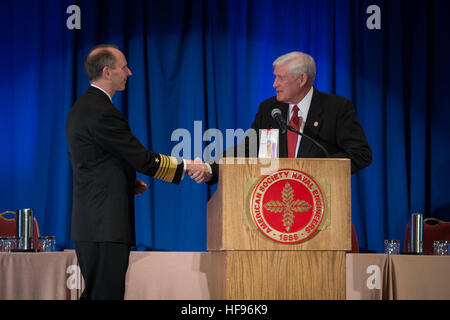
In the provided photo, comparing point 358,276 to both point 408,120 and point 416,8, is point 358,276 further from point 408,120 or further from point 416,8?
point 416,8

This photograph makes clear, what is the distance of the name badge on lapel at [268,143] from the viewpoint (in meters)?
2.81

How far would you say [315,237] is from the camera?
6.40 feet

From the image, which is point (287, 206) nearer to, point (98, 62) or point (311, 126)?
point (311, 126)

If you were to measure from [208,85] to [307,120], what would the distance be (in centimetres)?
218

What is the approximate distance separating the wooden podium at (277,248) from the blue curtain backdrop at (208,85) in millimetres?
2891

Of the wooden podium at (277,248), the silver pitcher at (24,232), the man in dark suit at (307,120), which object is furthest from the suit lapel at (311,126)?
the silver pitcher at (24,232)

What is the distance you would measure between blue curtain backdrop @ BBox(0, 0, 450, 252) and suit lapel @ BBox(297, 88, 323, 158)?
79.8 inches

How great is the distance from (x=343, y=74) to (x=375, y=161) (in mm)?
894

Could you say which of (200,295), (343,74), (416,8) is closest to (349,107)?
(200,295)

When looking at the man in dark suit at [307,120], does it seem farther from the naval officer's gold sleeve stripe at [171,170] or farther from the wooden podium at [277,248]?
the wooden podium at [277,248]

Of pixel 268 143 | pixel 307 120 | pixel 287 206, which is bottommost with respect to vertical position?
pixel 287 206

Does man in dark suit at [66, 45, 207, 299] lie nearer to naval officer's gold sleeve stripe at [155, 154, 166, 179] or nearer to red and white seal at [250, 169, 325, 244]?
naval officer's gold sleeve stripe at [155, 154, 166, 179]

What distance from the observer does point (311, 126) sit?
9.34 ft

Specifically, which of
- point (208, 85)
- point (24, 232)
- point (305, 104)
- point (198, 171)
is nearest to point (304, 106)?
point (305, 104)
